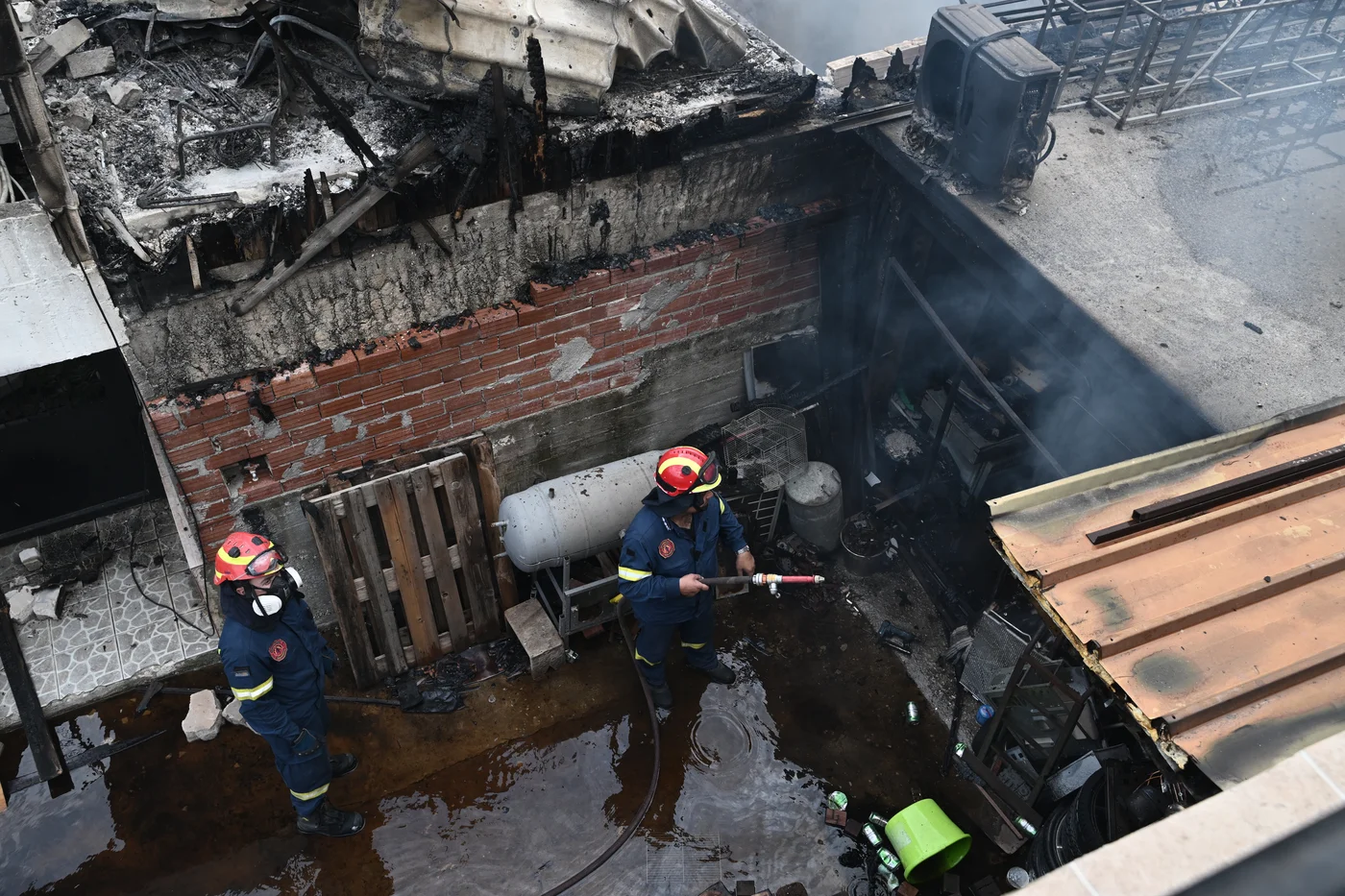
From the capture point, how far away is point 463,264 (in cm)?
543

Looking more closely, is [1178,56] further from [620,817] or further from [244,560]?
[244,560]

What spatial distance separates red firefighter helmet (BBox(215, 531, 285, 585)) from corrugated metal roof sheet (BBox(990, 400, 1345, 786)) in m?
3.52

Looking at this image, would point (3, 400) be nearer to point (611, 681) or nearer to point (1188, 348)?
point (611, 681)

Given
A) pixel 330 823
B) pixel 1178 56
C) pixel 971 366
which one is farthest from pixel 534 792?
pixel 1178 56

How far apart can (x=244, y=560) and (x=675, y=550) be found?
2361 millimetres

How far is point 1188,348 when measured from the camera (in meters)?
4.59

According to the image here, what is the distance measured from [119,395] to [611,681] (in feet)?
13.0

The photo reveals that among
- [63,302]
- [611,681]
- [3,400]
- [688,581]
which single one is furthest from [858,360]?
[3,400]

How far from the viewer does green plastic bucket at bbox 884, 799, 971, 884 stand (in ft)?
16.9

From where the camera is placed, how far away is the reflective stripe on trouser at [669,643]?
19.2ft

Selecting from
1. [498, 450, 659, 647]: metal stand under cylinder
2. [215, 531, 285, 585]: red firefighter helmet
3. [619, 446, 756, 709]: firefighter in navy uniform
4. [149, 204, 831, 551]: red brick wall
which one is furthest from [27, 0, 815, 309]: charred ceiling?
[619, 446, 756, 709]: firefighter in navy uniform

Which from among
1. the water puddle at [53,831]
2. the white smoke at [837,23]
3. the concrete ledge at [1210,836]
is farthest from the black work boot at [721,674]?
the white smoke at [837,23]

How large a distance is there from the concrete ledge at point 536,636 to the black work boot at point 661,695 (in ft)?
2.31

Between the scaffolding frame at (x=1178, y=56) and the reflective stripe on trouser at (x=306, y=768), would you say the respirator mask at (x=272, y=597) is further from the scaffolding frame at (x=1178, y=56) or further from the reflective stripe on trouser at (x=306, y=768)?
the scaffolding frame at (x=1178, y=56)
